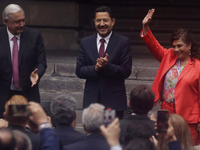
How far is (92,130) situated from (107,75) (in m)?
1.75

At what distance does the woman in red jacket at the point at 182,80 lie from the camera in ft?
17.5

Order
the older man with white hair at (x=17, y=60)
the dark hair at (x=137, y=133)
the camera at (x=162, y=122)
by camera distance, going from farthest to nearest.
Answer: the older man with white hair at (x=17, y=60), the camera at (x=162, y=122), the dark hair at (x=137, y=133)

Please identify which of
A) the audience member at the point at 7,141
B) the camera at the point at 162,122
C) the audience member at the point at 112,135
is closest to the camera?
the audience member at the point at 7,141

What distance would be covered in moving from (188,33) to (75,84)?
9.50ft

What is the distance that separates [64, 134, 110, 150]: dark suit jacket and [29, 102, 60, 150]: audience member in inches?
5.2

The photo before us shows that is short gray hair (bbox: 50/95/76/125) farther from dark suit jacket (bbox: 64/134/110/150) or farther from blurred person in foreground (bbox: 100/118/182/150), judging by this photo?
blurred person in foreground (bbox: 100/118/182/150)

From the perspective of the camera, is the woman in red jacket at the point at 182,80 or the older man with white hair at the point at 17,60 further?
the older man with white hair at the point at 17,60

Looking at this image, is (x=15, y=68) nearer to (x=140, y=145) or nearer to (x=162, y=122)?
(x=162, y=122)

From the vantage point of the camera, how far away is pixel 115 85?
5.71 metres

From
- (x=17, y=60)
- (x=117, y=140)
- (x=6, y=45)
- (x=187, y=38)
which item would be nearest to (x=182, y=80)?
(x=187, y=38)

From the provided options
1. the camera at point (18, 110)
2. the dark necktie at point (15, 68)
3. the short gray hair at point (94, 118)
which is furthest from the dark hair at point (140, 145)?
the dark necktie at point (15, 68)

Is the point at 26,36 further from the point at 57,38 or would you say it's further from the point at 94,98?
the point at 57,38

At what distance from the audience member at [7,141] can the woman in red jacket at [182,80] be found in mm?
2504

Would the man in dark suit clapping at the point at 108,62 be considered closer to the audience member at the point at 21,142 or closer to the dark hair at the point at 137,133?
the dark hair at the point at 137,133
